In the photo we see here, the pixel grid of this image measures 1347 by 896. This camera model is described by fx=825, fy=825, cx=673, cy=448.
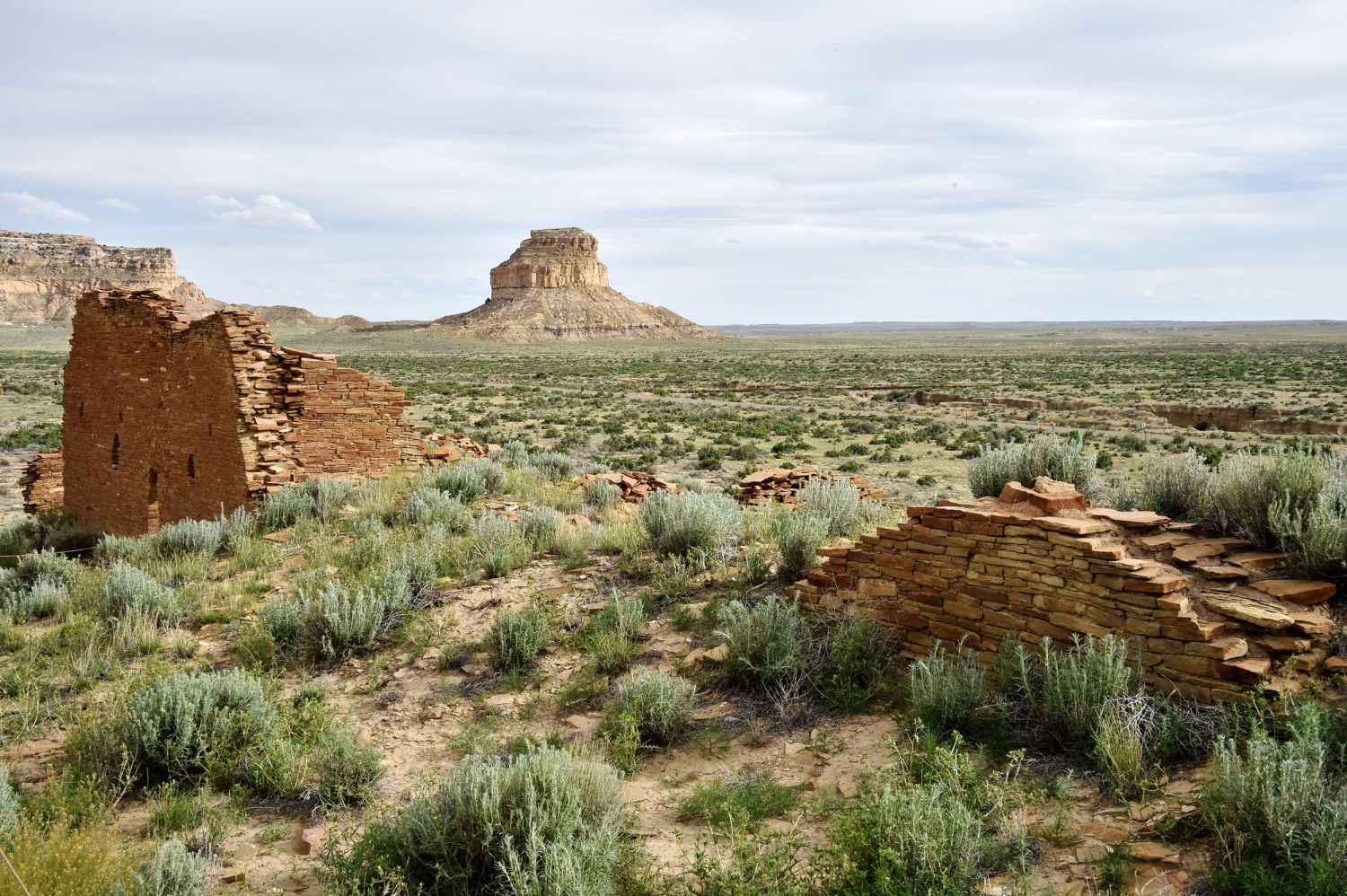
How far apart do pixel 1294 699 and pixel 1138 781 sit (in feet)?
3.20

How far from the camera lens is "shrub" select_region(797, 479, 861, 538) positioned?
8.13 m

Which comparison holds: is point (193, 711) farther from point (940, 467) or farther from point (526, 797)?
point (940, 467)

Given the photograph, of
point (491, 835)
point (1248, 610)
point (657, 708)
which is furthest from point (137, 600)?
point (1248, 610)

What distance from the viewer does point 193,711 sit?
4852mm

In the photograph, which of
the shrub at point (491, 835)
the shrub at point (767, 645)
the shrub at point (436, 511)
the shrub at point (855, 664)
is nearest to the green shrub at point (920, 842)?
the shrub at point (491, 835)

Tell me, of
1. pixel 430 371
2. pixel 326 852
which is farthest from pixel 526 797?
pixel 430 371

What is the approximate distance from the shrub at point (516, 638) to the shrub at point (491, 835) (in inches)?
87.9

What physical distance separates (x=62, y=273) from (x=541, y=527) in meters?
171

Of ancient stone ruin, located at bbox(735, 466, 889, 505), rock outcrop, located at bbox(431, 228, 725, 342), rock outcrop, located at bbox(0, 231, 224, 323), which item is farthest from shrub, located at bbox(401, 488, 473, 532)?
rock outcrop, located at bbox(0, 231, 224, 323)

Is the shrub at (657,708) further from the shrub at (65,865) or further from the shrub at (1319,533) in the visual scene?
the shrub at (1319,533)

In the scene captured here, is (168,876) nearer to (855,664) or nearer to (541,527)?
(855,664)

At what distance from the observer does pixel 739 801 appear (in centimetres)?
426

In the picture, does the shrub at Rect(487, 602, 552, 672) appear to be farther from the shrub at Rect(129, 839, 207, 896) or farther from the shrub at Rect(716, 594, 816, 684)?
the shrub at Rect(129, 839, 207, 896)

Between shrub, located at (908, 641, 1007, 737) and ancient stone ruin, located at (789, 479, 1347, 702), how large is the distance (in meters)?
0.54
